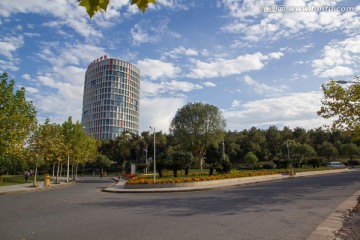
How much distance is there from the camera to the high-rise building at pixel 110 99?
118m

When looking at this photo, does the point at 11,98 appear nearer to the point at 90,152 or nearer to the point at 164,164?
the point at 164,164

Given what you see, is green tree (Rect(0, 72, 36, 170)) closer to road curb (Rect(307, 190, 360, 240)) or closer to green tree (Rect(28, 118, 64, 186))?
green tree (Rect(28, 118, 64, 186))

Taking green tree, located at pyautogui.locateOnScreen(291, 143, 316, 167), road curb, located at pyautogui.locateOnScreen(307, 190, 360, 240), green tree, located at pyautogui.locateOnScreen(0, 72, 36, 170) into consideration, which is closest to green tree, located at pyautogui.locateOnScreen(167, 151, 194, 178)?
green tree, located at pyautogui.locateOnScreen(0, 72, 36, 170)

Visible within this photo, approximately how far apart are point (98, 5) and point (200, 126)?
137 feet

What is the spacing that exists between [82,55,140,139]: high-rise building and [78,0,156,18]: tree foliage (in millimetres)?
115416

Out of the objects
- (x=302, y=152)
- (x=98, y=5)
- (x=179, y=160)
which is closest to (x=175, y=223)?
(x=98, y=5)

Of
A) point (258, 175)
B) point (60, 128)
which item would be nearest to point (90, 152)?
point (60, 128)

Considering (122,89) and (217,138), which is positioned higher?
(122,89)

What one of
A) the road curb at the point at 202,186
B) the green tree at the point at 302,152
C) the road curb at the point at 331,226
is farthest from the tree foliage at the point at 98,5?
the green tree at the point at 302,152

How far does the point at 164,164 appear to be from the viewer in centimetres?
2733

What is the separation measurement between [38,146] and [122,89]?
95.8m

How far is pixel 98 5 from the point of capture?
2887 millimetres

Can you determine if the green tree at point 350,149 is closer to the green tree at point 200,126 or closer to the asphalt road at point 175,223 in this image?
the green tree at point 200,126

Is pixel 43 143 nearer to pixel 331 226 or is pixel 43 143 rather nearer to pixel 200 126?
pixel 200 126
